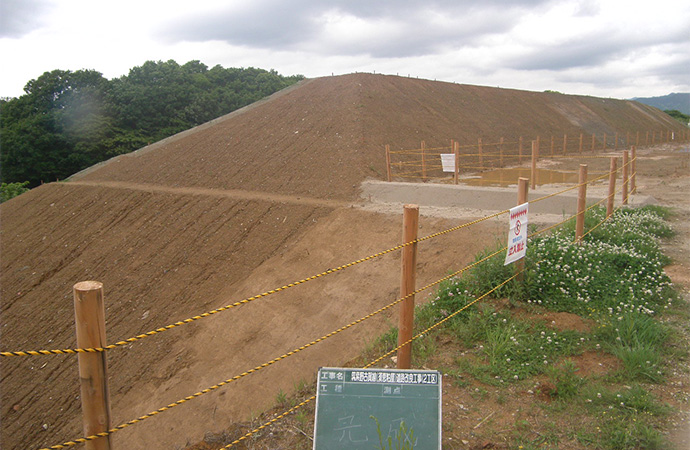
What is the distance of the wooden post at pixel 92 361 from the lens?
8.07 feet

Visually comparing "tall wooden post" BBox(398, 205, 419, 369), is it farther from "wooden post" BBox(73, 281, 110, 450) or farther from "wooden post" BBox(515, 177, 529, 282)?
"wooden post" BBox(73, 281, 110, 450)

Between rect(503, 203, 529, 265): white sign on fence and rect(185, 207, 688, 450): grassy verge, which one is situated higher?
rect(503, 203, 529, 265): white sign on fence

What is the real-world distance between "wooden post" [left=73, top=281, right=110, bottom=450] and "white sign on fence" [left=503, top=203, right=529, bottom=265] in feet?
12.5

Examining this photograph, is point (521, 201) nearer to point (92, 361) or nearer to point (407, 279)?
point (407, 279)

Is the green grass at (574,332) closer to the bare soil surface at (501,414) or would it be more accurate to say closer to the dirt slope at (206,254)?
the bare soil surface at (501,414)

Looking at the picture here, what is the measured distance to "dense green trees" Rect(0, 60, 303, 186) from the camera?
30328 mm

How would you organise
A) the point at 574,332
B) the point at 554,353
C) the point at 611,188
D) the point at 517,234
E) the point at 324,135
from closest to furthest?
the point at 554,353, the point at 574,332, the point at 517,234, the point at 611,188, the point at 324,135

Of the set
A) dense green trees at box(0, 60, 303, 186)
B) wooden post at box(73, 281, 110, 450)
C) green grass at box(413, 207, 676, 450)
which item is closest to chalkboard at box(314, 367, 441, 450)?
green grass at box(413, 207, 676, 450)

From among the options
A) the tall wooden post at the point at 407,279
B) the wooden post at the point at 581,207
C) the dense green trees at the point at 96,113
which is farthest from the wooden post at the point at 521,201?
the dense green trees at the point at 96,113

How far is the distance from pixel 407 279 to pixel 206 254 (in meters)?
9.18

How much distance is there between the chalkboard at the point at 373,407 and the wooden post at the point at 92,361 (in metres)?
1.21

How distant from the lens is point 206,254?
12359mm

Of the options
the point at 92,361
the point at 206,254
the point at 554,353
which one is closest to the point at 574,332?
the point at 554,353

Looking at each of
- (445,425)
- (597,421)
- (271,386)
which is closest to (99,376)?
(445,425)
